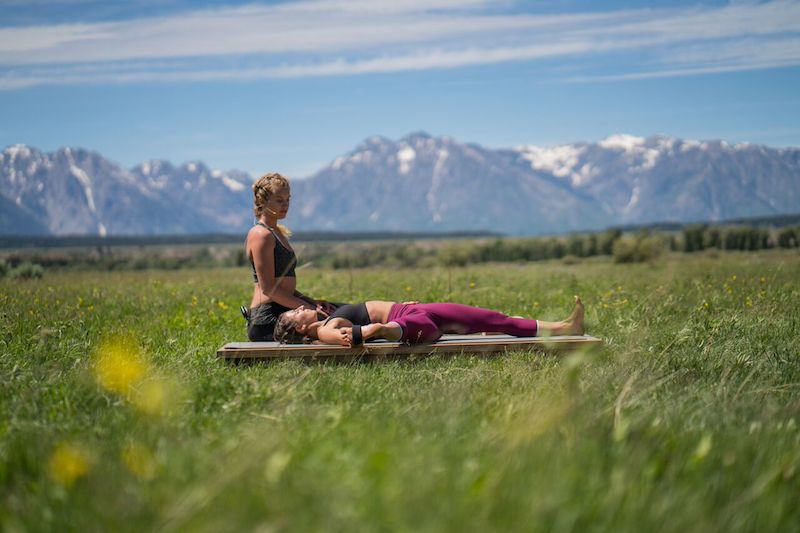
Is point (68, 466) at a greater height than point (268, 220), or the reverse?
point (268, 220)

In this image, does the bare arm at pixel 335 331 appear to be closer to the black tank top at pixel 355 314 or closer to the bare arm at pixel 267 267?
the black tank top at pixel 355 314

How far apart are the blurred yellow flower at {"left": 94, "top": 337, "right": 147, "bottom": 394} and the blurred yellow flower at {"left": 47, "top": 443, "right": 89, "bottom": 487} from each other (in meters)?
1.62

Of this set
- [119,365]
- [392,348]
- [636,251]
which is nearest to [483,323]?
[392,348]

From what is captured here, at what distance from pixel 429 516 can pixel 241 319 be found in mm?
9213

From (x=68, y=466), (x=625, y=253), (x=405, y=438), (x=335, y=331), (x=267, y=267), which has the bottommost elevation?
(x=625, y=253)

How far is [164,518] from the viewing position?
12.0 feet

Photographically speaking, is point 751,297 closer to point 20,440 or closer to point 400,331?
point 400,331

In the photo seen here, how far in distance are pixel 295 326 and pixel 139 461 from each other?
389cm

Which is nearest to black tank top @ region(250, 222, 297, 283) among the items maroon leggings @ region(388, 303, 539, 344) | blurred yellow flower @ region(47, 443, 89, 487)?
maroon leggings @ region(388, 303, 539, 344)

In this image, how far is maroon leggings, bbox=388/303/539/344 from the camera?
27.2 ft

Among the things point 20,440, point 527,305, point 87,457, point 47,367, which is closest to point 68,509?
point 87,457

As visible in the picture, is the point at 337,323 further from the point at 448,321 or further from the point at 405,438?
the point at 405,438

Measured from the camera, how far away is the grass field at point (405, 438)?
377cm

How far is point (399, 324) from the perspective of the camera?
8.20 meters
